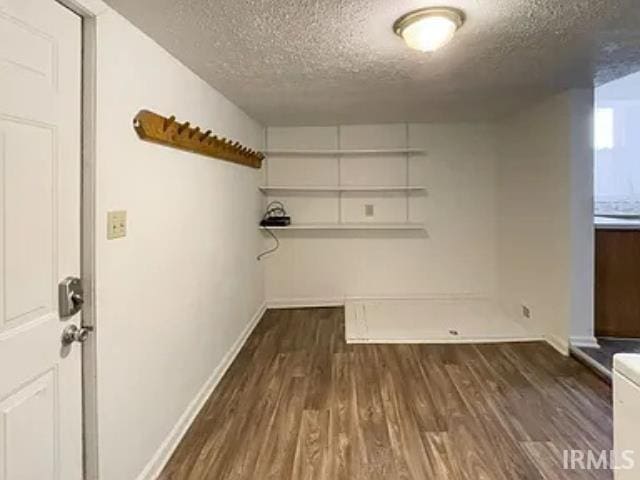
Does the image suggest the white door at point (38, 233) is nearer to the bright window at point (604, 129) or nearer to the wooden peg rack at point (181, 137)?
the wooden peg rack at point (181, 137)

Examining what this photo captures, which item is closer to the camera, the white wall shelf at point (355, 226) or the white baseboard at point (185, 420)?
the white baseboard at point (185, 420)

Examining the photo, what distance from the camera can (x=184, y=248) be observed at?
9.39ft

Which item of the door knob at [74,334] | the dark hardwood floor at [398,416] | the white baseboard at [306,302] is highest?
the door knob at [74,334]

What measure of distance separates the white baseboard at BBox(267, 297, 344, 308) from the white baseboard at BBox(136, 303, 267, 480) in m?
1.53

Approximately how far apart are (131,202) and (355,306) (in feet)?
12.3

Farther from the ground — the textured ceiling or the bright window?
the bright window

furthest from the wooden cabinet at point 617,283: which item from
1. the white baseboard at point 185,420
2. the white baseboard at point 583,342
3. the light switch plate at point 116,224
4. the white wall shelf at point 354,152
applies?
the light switch plate at point 116,224

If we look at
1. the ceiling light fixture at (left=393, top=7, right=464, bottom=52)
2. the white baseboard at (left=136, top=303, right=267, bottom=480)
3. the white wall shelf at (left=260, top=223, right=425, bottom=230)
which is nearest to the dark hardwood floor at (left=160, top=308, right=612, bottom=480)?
the white baseboard at (left=136, top=303, right=267, bottom=480)

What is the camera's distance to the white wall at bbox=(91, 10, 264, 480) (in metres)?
1.94

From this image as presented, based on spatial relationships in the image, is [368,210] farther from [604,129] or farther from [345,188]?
[604,129]

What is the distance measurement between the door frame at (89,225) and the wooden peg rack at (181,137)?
0.36 meters

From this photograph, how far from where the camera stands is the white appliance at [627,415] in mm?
1264

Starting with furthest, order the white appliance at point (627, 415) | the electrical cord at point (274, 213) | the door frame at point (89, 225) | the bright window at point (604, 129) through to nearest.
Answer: the bright window at point (604, 129), the electrical cord at point (274, 213), the door frame at point (89, 225), the white appliance at point (627, 415)

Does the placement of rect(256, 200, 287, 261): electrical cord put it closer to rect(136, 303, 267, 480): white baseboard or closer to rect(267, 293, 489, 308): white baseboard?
rect(267, 293, 489, 308): white baseboard
